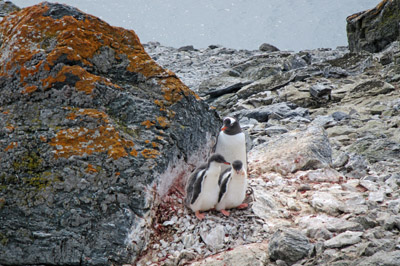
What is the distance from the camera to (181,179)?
552 centimetres

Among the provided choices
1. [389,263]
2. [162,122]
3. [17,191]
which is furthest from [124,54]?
[389,263]

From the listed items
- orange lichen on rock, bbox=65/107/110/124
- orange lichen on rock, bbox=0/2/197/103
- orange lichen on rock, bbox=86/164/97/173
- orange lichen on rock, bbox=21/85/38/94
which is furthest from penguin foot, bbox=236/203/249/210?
orange lichen on rock, bbox=21/85/38/94

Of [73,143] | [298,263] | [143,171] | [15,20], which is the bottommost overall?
[298,263]

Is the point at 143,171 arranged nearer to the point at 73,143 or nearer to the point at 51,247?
the point at 73,143

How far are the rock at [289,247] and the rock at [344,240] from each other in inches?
8.2

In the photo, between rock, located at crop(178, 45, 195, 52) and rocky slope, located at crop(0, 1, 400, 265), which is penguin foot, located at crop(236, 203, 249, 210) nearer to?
rocky slope, located at crop(0, 1, 400, 265)

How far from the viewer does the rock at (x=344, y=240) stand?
12.7ft

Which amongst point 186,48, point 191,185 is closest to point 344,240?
point 191,185

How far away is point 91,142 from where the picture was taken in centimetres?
475

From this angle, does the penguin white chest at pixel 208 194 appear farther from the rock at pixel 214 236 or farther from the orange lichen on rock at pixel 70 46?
the orange lichen on rock at pixel 70 46

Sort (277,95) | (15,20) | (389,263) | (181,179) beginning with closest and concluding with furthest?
(389,263) → (181,179) → (15,20) → (277,95)

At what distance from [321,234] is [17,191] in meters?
3.73

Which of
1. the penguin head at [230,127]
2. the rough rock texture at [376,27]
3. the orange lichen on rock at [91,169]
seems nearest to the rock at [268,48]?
the rough rock texture at [376,27]

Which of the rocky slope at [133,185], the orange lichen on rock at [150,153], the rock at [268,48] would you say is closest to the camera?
the rocky slope at [133,185]
